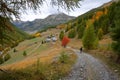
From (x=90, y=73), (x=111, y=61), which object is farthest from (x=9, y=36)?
(x=111, y=61)

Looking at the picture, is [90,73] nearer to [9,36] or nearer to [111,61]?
[111,61]

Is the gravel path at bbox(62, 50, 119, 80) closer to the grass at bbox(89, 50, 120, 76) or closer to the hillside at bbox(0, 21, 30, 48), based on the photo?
the grass at bbox(89, 50, 120, 76)

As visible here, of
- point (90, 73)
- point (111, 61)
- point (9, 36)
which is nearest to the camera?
point (9, 36)

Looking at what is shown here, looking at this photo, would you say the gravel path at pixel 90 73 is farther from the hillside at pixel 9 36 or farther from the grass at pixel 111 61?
the hillside at pixel 9 36

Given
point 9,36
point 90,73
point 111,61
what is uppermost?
point 9,36

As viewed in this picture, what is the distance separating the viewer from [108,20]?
4670 inches

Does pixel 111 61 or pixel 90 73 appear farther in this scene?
pixel 111 61

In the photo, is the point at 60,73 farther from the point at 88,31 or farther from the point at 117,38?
the point at 88,31

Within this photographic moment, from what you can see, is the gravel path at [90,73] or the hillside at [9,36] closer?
the hillside at [9,36]

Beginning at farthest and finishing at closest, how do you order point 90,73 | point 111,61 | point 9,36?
point 111,61 → point 90,73 → point 9,36

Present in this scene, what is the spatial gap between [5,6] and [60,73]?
15.0 meters

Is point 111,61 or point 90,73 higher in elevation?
point 90,73

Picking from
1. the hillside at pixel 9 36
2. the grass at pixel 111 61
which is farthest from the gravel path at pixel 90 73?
the hillside at pixel 9 36

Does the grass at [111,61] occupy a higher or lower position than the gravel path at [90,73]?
lower
